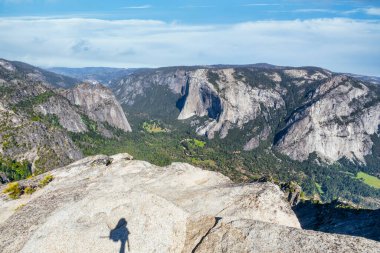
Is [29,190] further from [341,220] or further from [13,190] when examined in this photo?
[341,220]

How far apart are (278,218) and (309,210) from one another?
257 ft

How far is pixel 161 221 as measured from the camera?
135 feet

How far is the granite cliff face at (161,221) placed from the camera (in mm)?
36438

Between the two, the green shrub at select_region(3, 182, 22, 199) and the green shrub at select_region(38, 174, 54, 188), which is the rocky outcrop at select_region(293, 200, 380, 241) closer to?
the green shrub at select_region(38, 174, 54, 188)

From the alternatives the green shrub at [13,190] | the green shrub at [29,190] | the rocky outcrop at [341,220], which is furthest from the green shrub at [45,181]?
the rocky outcrop at [341,220]

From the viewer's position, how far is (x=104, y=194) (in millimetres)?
49000

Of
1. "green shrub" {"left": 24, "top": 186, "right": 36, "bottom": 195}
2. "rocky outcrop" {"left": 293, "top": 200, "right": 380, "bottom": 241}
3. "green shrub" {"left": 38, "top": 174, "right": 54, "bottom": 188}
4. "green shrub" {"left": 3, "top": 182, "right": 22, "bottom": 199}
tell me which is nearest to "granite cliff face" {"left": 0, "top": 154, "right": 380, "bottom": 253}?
"green shrub" {"left": 3, "top": 182, "right": 22, "bottom": 199}

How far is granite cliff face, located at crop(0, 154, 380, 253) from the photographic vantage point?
3644 cm

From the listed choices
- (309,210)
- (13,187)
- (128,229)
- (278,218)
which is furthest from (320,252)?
(309,210)

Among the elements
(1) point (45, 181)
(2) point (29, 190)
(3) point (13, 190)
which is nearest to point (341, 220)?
(1) point (45, 181)

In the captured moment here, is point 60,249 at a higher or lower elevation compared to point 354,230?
higher

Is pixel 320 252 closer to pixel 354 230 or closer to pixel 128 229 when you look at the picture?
pixel 128 229

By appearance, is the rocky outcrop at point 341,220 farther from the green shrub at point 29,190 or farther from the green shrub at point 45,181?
the green shrub at point 29,190

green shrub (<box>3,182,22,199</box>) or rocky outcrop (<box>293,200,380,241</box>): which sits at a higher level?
green shrub (<box>3,182,22,199</box>)
